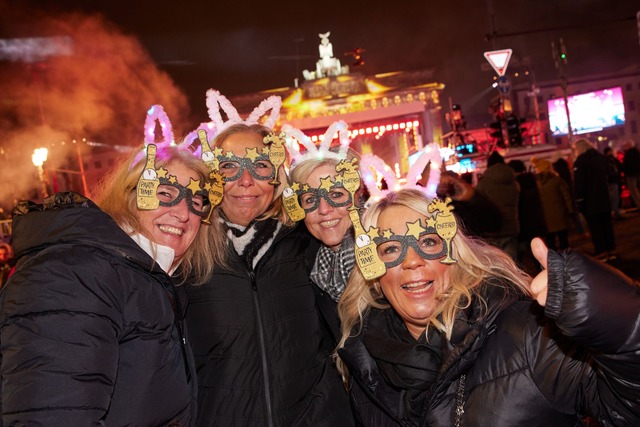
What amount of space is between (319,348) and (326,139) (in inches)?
61.6

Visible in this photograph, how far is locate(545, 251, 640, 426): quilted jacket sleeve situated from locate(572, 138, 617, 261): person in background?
29.2ft

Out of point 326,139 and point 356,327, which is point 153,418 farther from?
point 326,139

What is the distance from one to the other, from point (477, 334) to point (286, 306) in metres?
1.26

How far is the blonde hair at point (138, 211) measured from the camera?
297 centimetres

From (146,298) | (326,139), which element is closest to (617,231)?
(326,139)

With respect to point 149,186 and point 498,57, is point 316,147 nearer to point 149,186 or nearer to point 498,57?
point 149,186

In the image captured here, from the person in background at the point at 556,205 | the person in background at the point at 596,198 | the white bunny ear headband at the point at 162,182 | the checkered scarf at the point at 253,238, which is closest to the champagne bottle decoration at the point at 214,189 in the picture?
the white bunny ear headband at the point at 162,182

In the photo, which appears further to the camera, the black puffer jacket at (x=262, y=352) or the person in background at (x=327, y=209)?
the person in background at (x=327, y=209)

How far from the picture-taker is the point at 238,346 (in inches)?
126

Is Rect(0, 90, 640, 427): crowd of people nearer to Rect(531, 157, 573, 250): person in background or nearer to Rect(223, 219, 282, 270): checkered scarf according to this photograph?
Rect(223, 219, 282, 270): checkered scarf

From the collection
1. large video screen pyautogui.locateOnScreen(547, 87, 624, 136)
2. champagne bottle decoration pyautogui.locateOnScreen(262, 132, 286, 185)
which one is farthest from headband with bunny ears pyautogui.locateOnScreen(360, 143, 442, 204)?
large video screen pyautogui.locateOnScreen(547, 87, 624, 136)

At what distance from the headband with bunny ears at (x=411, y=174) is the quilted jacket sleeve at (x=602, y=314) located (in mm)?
1173

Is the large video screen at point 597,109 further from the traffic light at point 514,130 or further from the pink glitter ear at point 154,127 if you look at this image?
the pink glitter ear at point 154,127

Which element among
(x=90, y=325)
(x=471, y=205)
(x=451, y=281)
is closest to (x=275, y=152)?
(x=451, y=281)
